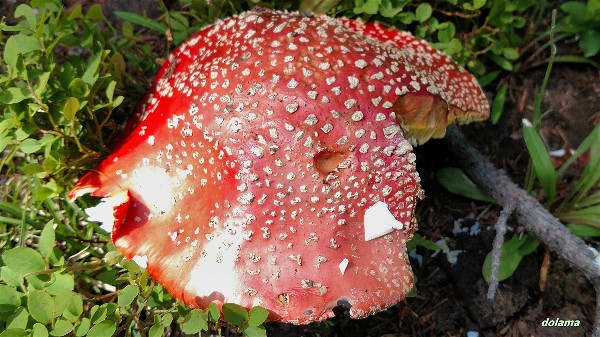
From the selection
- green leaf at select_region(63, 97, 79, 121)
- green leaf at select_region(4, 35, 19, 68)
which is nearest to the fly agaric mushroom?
green leaf at select_region(63, 97, 79, 121)

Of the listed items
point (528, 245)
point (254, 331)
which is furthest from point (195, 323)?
point (528, 245)

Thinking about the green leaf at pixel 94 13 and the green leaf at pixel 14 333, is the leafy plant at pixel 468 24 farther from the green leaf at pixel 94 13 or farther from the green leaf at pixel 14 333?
the green leaf at pixel 14 333

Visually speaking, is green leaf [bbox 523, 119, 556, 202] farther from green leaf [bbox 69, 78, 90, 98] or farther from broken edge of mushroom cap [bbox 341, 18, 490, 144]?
green leaf [bbox 69, 78, 90, 98]

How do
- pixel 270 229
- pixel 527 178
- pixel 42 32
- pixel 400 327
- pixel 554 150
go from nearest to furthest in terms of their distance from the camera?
pixel 270 229 < pixel 42 32 < pixel 400 327 < pixel 527 178 < pixel 554 150

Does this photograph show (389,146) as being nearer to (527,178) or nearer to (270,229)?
(270,229)

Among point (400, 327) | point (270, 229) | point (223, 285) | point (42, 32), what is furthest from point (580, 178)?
point (42, 32)
